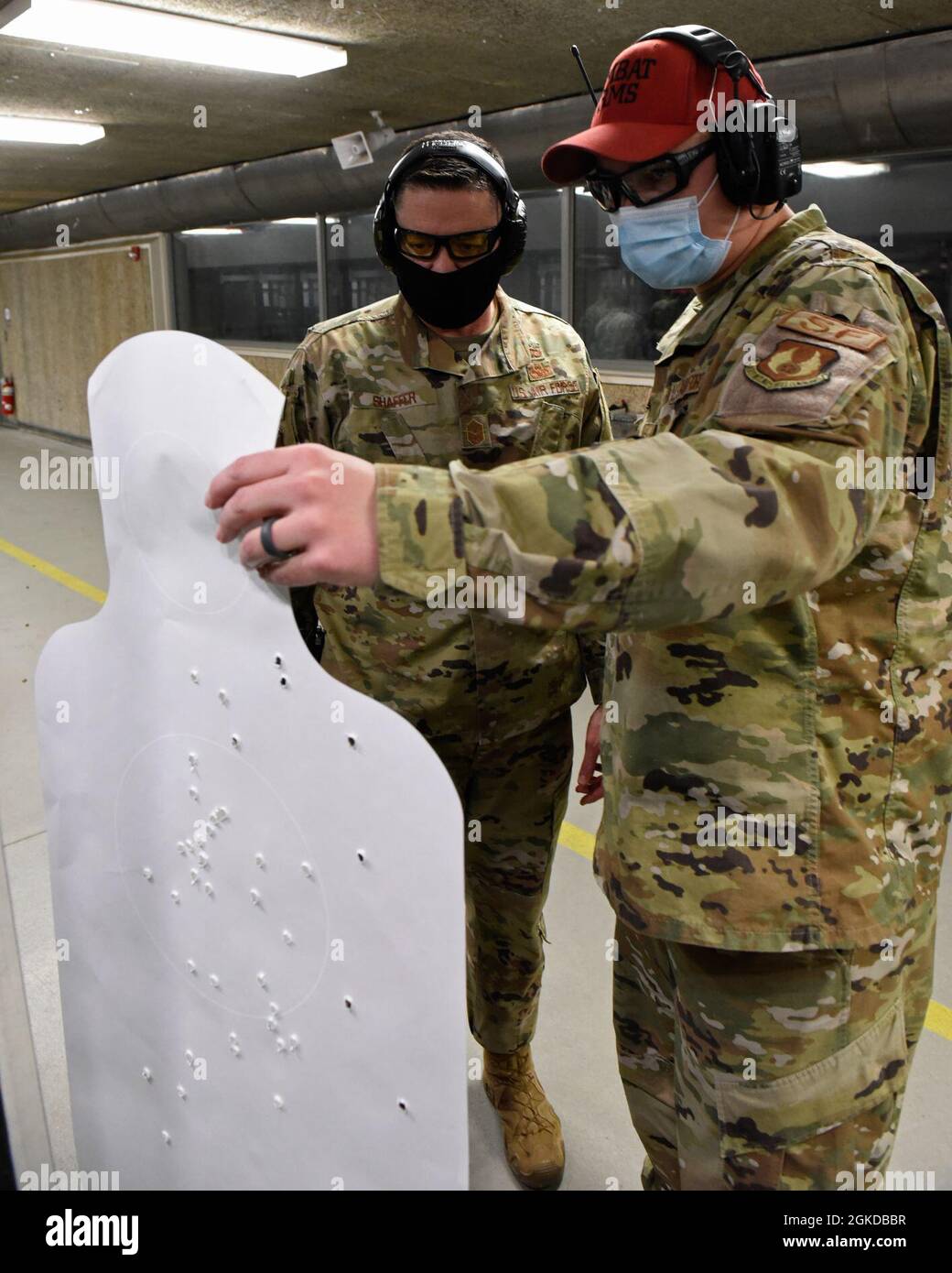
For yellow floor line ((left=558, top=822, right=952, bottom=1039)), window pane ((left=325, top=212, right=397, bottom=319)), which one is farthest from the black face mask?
window pane ((left=325, top=212, right=397, bottom=319))

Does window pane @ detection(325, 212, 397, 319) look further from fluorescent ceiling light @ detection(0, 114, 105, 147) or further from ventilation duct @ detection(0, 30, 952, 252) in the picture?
fluorescent ceiling light @ detection(0, 114, 105, 147)

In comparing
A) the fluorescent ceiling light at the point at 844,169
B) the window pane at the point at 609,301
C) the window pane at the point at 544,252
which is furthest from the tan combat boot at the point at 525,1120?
the window pane at the point at 544,252

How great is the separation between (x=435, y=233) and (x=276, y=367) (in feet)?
25.0

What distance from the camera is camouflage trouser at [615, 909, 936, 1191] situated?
3.68 feet

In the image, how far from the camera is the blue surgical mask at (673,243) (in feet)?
3.80

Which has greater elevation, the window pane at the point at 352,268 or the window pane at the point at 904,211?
the window pane at the point at 352,268

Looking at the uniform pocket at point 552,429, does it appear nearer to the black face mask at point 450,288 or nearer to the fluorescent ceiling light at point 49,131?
the black face mask at point 450,288

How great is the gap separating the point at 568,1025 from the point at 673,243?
1.81 meters

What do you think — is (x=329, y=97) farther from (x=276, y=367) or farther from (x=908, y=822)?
(x=908, y=822)

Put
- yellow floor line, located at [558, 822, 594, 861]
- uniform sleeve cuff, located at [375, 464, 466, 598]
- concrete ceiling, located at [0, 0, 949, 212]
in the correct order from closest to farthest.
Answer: uniform sleeve cuff, located at [375, 464, 466, 598] < yellow floor line, located at [558, 822, 594, 861] < concrete ceiling, located at [0, 0, 949, 212]

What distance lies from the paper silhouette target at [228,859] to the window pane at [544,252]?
582cm

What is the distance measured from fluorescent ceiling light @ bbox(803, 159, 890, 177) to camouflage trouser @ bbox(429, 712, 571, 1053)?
414 cm

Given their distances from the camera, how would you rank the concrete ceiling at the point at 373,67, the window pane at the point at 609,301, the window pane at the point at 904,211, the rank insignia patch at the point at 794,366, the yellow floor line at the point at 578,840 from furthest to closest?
the window pane at the point at 609,301
the window pane at the point at 904,211
the concrete ceiling at the point at 373,67
the yellow floor line at the point at 578,840
the rank insignia patch at the point at 794,366

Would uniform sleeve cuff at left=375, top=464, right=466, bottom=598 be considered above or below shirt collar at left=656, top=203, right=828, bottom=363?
below
